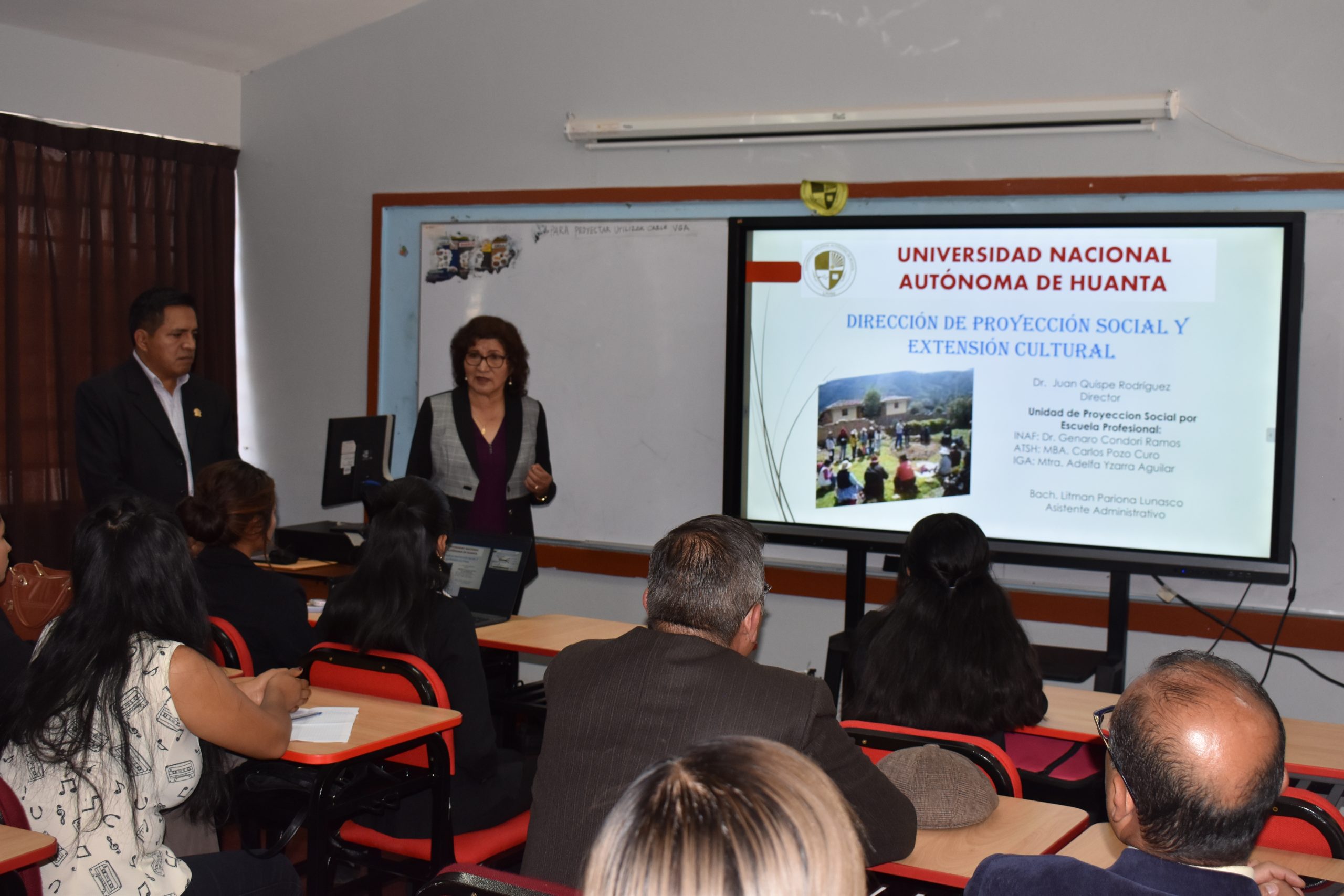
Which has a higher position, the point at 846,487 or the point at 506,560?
the point at 846,487

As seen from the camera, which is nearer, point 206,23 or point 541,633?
point 541,633

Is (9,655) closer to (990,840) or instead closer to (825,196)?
(990,840)

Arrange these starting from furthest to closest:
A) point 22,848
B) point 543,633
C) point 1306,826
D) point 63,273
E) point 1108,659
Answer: point 63,273, point 1108,659, point 543,633, point 1306,826, point 22,848

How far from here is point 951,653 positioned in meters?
2.51

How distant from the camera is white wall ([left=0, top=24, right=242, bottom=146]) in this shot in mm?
4762

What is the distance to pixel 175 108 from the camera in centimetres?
538

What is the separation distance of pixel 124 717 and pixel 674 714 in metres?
0.92

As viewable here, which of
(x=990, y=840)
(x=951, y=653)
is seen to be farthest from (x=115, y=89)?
(x=990, y=840)

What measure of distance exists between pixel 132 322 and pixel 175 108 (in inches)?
69.0

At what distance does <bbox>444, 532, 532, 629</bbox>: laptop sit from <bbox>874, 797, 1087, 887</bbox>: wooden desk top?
1.78m

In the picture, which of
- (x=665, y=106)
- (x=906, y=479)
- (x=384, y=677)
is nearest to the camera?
(x=384, y=677)

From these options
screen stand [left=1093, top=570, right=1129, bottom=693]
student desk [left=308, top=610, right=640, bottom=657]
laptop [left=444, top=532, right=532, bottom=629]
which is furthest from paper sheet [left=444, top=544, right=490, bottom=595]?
screen stand [left=1093, top=570, right=1129, bottom=693]

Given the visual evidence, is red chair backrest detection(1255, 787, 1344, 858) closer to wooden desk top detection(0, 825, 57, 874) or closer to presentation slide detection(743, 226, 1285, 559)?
presentation slide detection(743, 226, 1285, 559)

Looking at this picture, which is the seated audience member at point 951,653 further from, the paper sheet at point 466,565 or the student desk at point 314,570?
the student desk at point 314,570
